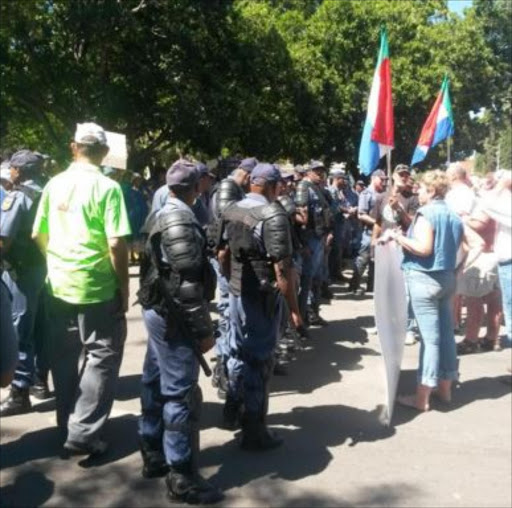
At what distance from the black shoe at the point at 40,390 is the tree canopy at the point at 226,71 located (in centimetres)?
955

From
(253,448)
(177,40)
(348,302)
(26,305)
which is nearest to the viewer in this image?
(253,448)

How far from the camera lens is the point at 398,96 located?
3080 centimetres

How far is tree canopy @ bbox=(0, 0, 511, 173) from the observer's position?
65.2 feet

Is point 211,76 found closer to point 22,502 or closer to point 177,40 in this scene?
point 177,40

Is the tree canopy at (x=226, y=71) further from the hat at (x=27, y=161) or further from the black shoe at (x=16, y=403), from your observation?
the black shoe at (x=16, y=403)

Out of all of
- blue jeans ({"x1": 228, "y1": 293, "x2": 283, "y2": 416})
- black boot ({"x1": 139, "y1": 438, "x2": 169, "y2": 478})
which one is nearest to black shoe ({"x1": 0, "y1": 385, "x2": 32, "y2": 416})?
black boot ({"x1": 139, "y1": 438, "x2": 169, "y2": 478})

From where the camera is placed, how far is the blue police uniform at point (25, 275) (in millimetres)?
5098

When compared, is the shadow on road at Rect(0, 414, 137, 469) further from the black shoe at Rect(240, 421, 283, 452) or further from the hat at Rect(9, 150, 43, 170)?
the hat at Rect(9, 150, 43, 170)

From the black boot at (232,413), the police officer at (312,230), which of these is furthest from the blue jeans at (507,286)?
the black boot at (232,413)

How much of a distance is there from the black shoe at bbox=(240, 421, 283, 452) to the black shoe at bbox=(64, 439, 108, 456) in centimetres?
85

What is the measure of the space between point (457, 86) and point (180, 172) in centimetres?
3009

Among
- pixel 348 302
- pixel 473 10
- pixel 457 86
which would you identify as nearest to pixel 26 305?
pixel 348 302

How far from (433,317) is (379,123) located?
1.74 meters

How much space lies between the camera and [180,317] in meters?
3.85
